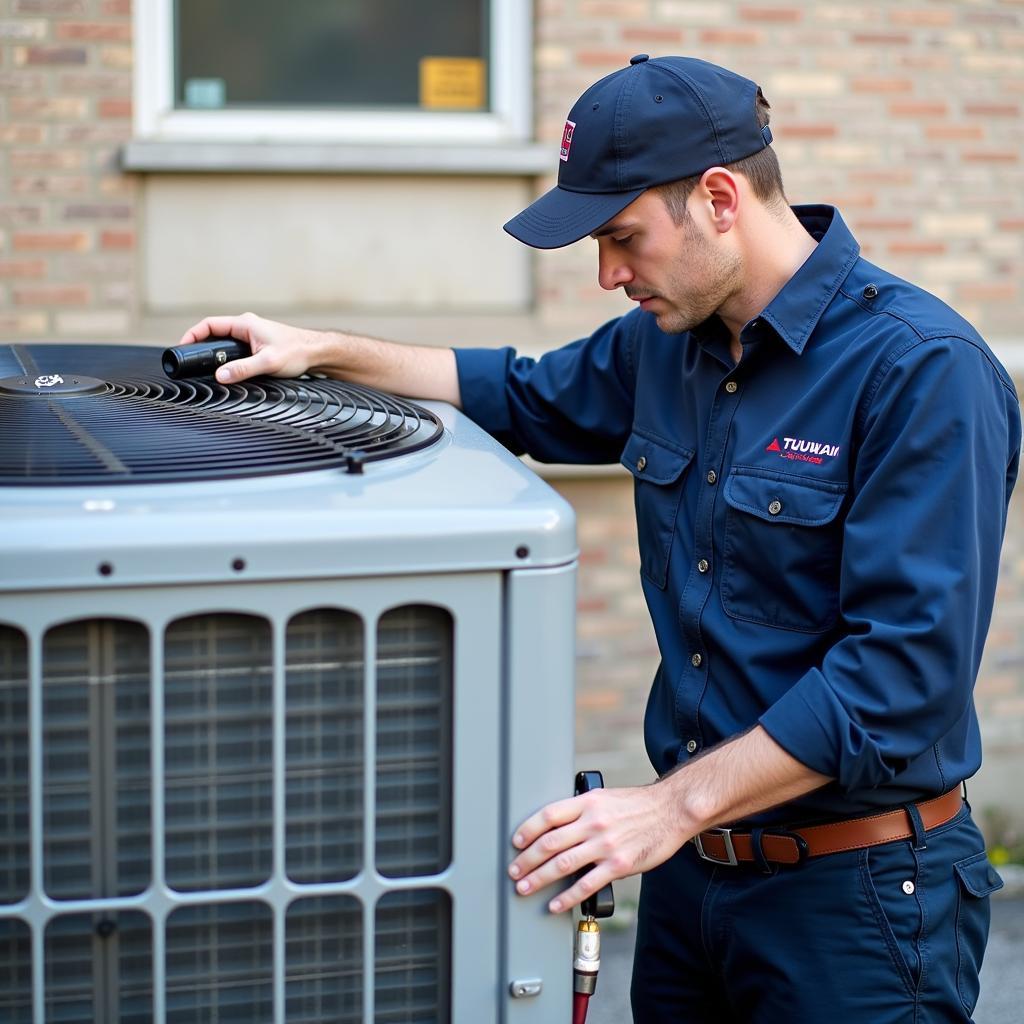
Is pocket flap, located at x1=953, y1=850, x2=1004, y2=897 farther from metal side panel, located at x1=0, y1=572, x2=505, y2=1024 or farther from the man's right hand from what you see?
the man's right hand

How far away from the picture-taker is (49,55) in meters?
3.93

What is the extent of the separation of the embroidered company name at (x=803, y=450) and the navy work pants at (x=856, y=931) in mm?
514

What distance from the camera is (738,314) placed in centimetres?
201

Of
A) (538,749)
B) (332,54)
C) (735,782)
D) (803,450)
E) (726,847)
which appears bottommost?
(726,847)

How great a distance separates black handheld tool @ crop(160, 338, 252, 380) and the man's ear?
72 centimetres

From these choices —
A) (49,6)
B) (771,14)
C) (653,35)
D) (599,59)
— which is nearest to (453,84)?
(599,59)

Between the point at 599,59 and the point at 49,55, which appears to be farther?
the point at 599,59

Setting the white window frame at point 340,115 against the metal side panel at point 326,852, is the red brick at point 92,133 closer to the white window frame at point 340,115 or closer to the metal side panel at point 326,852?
the white window frame at point 340,115

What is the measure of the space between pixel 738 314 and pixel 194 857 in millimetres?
1047

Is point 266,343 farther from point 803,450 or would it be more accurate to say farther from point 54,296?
point 54,296

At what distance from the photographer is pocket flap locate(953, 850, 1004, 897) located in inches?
75.9

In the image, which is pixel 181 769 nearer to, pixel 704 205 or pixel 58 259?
pixel 704 205

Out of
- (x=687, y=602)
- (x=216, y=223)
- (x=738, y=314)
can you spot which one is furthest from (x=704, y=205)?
(x=216, y=223)

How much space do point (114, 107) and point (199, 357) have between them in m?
2.21
